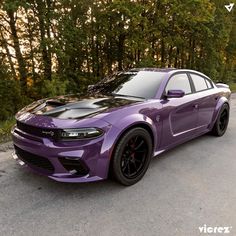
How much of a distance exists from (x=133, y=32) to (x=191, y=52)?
5934 millimetres

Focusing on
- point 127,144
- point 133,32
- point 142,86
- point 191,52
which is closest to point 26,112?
point 127,144

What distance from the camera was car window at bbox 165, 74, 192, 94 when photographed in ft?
13.8

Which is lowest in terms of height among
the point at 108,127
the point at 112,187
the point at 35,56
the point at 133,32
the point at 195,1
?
the point at 112,187

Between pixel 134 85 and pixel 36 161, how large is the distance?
6.02 ft

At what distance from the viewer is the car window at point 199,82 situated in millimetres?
4840

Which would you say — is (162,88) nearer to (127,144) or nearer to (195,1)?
(127,144)

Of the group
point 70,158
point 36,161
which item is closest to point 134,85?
point 70,158

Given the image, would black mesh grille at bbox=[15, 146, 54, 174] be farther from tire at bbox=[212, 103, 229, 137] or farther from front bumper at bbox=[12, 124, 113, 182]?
tire at bbox=[212, 103, 229, 137]

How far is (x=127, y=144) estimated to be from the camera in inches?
131

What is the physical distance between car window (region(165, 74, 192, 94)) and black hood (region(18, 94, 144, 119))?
68 centimetres

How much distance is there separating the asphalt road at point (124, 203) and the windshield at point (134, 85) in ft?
3.47

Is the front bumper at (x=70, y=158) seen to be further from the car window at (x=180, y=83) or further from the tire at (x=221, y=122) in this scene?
the tire at (x=221, y=122)

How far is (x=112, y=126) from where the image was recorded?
3.12m

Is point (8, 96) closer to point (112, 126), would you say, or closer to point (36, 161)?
point (36, 161)
